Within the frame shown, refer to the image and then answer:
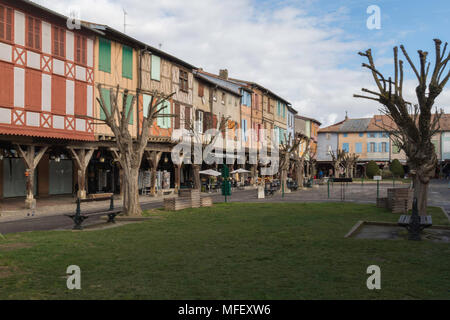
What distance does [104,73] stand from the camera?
75.1ft

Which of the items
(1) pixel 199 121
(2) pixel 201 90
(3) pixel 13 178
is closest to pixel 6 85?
(3) pixel 13 178

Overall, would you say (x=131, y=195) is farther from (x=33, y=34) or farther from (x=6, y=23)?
(x=33, y=34)

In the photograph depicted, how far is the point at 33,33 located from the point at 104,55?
4.61 meters

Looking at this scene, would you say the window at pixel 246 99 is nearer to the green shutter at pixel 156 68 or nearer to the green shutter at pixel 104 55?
the green shutter at pixel 156 68

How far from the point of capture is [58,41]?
65.9 feet

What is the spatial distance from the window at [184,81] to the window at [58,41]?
1036 cm

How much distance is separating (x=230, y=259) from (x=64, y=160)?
2027cm

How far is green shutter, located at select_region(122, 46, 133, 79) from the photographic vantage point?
79.7 feet

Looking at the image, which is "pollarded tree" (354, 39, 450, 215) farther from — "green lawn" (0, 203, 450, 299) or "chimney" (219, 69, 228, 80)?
"chimney" (219, 69, 228, 80)

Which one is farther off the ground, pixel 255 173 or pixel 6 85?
pixel 6 85

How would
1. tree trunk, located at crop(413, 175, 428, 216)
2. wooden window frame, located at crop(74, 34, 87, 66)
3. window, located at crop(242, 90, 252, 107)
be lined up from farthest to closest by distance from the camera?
window, located at crop(242, 90, 252, 107)
wooden window frame, located at crop(74, 34, 87, 66)
tree trunk, located at crop(413, 175, 428, 216)

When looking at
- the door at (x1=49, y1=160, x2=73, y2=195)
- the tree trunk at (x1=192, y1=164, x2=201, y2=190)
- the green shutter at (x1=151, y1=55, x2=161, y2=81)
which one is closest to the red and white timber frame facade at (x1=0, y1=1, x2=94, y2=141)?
the door at (x1=49, y1=160, x2=73, y2=195)

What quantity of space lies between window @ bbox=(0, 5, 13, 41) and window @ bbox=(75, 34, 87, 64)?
373 centimetres
